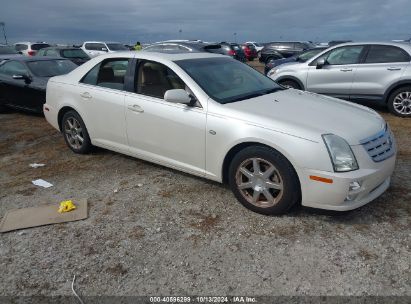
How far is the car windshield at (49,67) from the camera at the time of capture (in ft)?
27.6

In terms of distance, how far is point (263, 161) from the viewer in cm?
353

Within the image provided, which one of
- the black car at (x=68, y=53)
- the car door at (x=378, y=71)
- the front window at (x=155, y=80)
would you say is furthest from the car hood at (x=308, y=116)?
the black car at (x=68, y=53)

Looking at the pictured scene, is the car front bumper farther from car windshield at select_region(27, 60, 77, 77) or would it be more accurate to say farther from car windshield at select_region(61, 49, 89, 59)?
car windshield at select_region(61, 49, 89, 59)

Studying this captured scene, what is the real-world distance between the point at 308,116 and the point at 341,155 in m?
0.60

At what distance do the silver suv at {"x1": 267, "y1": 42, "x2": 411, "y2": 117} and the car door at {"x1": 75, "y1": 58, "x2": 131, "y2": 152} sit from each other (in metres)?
5.39

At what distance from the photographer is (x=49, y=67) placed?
28.5 ft

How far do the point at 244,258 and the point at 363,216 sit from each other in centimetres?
141

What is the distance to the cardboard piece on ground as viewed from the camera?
12.0 feet

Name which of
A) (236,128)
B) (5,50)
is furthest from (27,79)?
(5,50)

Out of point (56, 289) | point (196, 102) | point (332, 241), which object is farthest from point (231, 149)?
point (56, 289)

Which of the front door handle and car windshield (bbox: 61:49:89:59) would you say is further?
car windshield (bbox: 61:49:89:59)

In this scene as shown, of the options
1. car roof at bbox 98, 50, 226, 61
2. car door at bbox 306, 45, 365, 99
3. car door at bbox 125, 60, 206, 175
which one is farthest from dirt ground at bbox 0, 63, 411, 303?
car door at bbox 306, 45, 365, 99

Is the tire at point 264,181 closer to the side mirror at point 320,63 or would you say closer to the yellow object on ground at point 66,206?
the yellow object on ground at point 66,206

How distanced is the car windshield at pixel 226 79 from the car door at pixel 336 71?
4.05 meters
